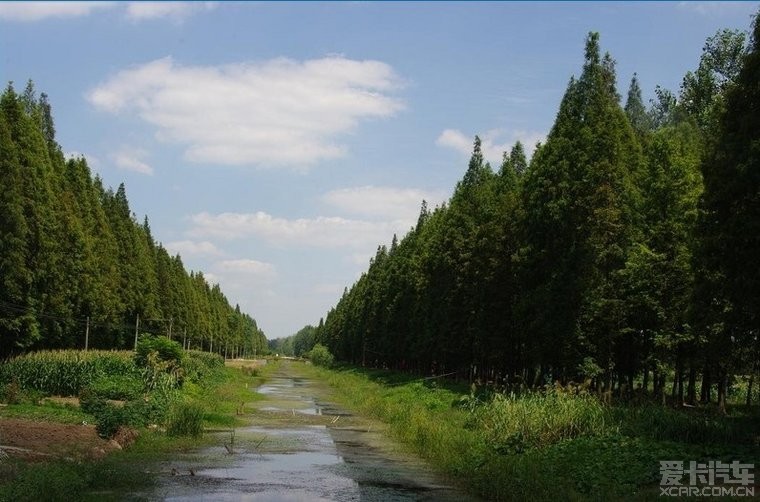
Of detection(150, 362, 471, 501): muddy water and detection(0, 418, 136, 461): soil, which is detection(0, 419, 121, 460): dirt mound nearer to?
detection(0, 418, 136, 461): soil

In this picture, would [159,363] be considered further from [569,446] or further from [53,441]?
[569,446]

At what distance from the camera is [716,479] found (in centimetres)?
1274

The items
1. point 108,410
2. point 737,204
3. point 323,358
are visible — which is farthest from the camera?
point 323,358

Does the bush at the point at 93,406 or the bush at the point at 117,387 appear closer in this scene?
the bush at the point at 93,406

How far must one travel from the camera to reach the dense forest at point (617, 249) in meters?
16.9

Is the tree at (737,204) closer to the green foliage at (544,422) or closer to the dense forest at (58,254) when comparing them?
the green foliage at (544,422)

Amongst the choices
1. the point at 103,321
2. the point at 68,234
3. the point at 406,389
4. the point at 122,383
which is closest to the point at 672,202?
the point at 406,389

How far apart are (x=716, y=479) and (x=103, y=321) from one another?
45.8 metres

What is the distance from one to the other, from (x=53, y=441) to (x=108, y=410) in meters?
4.02

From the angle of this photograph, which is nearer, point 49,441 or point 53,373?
point 49,441

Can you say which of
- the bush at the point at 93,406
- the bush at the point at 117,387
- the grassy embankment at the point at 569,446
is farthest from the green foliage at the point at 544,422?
the bush at the point at 117,387

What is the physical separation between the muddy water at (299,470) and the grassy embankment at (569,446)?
39.1 inches

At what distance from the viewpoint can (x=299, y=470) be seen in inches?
709

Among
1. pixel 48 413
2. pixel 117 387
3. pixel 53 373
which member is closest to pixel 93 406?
pixel 48 413
